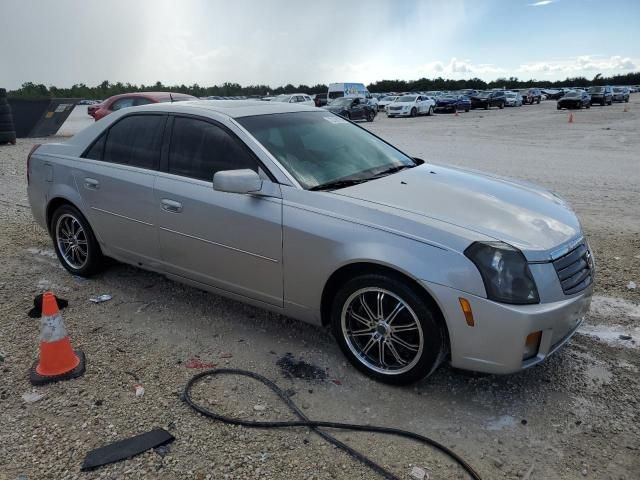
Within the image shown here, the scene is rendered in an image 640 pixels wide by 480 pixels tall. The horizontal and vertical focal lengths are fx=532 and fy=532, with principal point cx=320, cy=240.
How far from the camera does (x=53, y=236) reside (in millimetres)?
5223

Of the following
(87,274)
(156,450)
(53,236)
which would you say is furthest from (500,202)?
(53,236)

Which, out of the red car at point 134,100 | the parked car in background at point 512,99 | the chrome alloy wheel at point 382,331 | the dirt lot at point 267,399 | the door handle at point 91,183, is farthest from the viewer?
the parked car in background at point 512,99

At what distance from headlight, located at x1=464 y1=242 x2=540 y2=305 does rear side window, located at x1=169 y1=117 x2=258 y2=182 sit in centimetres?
166

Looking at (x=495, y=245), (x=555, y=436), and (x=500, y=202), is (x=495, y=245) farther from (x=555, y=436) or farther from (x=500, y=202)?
(x=555, y=436)

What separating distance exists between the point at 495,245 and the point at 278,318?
1961mm

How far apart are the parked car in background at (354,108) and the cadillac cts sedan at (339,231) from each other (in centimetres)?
2552

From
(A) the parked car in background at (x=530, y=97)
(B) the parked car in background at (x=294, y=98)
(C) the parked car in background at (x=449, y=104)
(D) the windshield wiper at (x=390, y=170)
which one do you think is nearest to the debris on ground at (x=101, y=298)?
(D) the windshield wiper at (x=390, y=170)

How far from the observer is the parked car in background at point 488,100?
149 feet

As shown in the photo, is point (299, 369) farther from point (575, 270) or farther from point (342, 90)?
point (342, 90)

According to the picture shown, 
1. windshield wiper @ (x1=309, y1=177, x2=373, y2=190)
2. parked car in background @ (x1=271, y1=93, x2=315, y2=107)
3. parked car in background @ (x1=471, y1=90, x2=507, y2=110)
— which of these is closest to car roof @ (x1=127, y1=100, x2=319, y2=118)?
windshield wiper @ (x1=309, y1=177, x2=373, y2=190)

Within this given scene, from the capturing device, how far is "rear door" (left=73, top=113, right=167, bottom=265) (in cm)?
427

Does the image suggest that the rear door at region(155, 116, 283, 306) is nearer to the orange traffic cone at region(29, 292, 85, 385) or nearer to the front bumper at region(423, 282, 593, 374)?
the orange traffic cone at region(29, 292, 85, 385)

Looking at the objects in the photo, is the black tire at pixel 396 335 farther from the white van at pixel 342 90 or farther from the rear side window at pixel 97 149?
the white van at pixel 342 90

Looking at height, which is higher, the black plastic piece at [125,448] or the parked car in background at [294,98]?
the parked car in background at [294,98]
